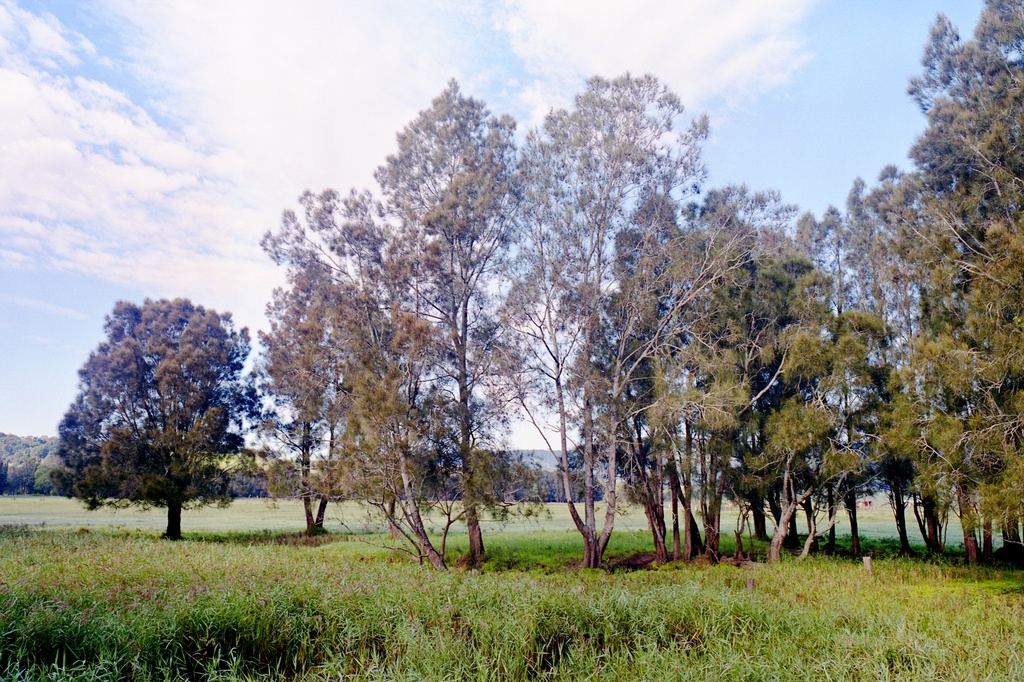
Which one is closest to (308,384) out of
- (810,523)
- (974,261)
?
(810,523)

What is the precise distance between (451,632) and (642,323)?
14.7 metres

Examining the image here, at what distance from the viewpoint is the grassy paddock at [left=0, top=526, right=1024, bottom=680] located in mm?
6652

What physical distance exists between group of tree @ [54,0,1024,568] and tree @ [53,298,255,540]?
19.2 ft

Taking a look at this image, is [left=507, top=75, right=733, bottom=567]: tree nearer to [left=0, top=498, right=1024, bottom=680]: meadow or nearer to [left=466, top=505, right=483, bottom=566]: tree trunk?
[left=466, top=505, right=483, bottom=566]: tree trunk

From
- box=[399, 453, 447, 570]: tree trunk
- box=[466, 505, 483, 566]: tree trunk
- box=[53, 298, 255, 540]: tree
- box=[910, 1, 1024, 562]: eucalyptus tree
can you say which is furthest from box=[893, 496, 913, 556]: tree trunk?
box=[53, 298, 255, 540]: tree

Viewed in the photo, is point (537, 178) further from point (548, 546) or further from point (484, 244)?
point (548, 546)

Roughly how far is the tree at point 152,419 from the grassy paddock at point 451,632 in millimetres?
17100

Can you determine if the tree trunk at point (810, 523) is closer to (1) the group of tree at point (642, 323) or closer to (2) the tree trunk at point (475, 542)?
(1) the group of tree at point (642, 323)

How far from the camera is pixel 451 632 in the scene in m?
7.70

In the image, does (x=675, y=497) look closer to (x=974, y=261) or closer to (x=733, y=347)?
(x=733, y=347)

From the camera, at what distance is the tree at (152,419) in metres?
26.3

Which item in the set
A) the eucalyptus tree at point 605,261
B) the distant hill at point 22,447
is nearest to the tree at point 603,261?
the eucalyptus tree at point 605,261

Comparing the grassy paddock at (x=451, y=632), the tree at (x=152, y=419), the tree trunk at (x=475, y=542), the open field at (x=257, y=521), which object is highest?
the tree at (x=152, y=419)

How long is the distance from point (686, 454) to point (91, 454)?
2600cm
